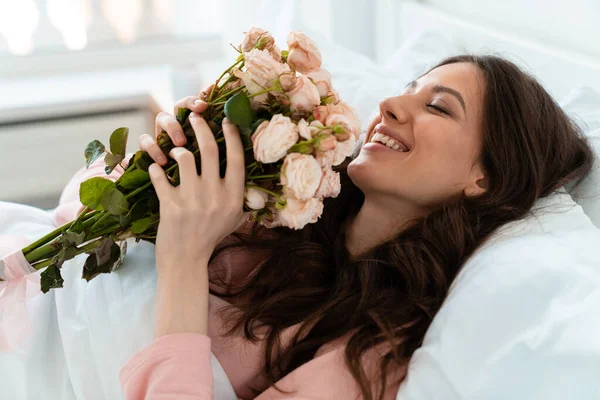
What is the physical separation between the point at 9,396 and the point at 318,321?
558mm

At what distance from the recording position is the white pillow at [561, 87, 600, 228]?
1.24 metres

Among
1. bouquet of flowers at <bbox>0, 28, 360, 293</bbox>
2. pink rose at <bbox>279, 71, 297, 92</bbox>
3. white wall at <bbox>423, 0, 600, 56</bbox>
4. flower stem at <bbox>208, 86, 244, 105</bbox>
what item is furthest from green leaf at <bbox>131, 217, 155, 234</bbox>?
white wall at <bbox>423, 0, 600, 56</bbox>

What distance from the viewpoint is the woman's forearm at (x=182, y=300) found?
109cm

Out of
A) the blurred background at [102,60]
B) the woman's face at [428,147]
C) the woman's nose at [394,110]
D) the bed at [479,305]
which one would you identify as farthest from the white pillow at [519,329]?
the blurred background at [102,60]

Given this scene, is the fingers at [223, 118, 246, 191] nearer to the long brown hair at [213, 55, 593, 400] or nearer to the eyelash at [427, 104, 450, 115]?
the long brown hair at [213, 55, 593, 400]

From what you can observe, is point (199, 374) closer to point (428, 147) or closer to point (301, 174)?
point (301, 174)

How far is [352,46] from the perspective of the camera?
2.45 m

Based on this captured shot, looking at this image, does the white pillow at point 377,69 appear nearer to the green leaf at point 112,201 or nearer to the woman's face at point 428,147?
the woman's face at point 428,147

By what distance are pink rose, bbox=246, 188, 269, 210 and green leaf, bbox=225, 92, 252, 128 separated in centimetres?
12

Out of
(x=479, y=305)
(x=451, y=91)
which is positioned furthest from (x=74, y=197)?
(x=479, y=305)

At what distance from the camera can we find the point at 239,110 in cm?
101

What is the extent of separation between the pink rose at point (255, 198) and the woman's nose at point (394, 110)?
31cm

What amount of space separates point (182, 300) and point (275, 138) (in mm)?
320

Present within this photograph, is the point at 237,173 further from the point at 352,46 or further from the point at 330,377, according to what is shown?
the point at 352,46
